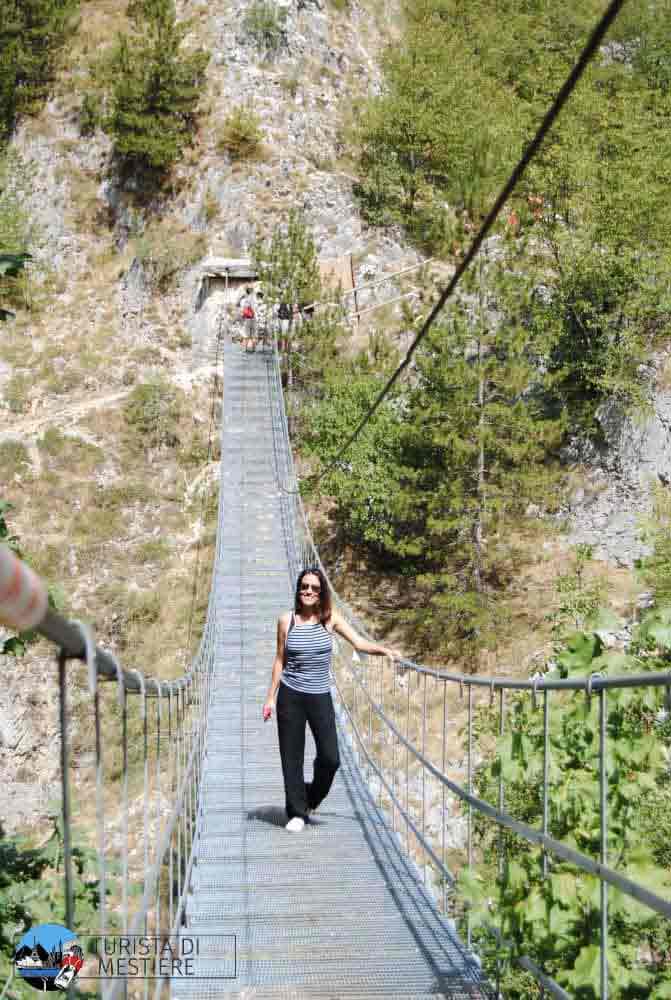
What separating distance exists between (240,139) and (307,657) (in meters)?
18.6

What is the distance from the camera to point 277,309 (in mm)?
16844

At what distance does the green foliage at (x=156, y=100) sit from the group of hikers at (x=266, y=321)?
4602mm

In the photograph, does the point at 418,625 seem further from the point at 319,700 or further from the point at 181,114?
the point at 181,114

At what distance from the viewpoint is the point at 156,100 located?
21.0 m

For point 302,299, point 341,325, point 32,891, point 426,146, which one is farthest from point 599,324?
point 32,891

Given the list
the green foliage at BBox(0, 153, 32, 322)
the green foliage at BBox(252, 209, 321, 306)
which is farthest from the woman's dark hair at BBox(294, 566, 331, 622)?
the green foliage at BBox(0, 153, 32, 322)

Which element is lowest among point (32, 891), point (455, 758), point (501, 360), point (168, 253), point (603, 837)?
point (455, 758)

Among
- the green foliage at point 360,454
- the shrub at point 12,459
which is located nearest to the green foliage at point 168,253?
the shrub at point 12,459

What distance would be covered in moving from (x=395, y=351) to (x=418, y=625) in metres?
4.88

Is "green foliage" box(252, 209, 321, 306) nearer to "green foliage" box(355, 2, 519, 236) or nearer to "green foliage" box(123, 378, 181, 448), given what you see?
"green foliage" box(123, 378, 181, 448)

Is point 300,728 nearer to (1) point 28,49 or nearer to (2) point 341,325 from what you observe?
(2) point 341,325

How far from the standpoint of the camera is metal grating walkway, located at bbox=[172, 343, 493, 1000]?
2895 mm

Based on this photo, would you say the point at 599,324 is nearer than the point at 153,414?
Yes

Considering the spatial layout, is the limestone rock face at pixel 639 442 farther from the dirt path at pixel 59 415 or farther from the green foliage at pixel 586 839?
the green foliage at pixel 586 839
